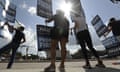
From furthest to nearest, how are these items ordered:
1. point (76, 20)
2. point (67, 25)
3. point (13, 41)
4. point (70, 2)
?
point (70, 2) → point (13, 41) → point (76, 20) → point (67, 25)

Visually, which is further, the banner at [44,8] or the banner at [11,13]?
the banner at [44,8]

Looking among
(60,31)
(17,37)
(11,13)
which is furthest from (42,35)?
(60,31)

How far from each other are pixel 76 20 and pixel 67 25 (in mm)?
698

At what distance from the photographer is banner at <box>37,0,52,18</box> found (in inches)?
862

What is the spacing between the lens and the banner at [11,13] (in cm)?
1684

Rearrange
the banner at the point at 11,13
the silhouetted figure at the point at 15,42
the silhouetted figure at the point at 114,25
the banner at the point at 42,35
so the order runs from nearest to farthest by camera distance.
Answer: the silhouetted figure at the point at 114,25 < the silhouetted figure at the point at 15,42 < the banner at the point at 11,13 < the banner at the point at 42,35

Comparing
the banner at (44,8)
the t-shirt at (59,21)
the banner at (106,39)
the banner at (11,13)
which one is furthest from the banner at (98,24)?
the t-shirt at (59,21)

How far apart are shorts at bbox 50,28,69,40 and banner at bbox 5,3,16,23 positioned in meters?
11.0

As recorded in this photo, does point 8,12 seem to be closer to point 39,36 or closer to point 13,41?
point 13,41

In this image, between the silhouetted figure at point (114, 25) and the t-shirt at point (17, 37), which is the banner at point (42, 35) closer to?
the t-shirt at point (17, 37)

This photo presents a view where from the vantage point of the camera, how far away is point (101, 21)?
26.4 m

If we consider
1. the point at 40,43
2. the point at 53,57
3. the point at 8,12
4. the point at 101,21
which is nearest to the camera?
the point at 53,57

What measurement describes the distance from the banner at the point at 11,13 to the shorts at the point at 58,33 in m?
11.0

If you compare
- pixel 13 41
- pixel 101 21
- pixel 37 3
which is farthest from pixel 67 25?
pixel 101 21
